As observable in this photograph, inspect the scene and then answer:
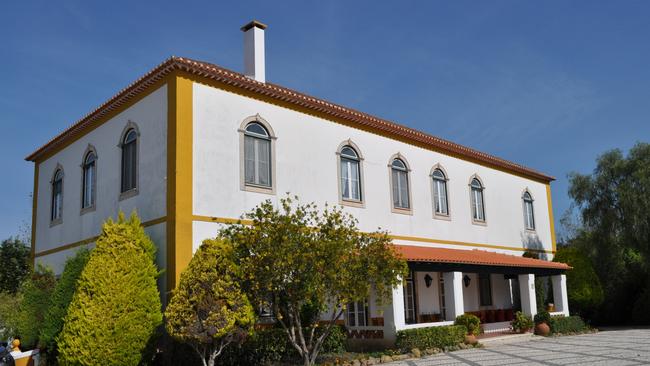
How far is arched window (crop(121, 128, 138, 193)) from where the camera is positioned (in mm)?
17234

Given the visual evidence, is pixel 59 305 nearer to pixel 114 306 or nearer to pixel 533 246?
pixel 114 306

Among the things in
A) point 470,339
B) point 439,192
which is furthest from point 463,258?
point 439,192

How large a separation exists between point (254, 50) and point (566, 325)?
15.8 meters

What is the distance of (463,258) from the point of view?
20.4 metres

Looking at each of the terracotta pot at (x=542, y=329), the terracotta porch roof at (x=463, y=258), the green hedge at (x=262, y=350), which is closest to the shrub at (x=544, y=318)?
the terracotta pot at (x=542, y=329)

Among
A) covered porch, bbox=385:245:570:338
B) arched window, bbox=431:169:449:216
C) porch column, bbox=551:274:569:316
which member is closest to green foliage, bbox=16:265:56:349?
covered porch, bbox=385:245:570:338

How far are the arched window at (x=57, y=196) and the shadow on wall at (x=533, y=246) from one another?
64.5 ft

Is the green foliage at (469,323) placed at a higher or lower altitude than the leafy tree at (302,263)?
lower

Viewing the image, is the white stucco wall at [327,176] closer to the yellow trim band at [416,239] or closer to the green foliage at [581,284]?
the yellow trim band at [416,239]

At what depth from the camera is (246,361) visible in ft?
48.2

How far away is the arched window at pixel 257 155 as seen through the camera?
17.0 metres

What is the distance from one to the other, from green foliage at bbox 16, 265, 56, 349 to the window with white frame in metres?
9.28

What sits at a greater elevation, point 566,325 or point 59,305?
point 59,305

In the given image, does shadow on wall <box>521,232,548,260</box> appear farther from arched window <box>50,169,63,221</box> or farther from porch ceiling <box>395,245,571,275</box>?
arched window <box>50,169,63,221</box>
